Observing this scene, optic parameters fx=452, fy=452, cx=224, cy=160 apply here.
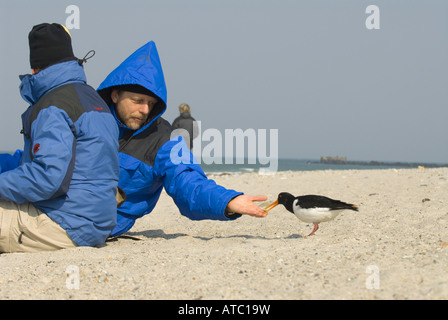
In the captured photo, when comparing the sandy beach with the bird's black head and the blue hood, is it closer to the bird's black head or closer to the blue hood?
the bird's black head

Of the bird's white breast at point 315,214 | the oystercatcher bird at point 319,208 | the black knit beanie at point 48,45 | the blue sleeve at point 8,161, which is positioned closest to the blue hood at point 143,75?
the black knit beanie at point 48,45

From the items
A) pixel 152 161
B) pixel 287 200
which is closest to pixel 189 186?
pixel 152 161

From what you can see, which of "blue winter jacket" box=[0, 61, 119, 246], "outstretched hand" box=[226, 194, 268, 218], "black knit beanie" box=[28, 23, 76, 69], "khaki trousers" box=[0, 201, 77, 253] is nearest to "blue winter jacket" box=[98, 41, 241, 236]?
"outstretched hand" box=[226, 194, 268, 218]

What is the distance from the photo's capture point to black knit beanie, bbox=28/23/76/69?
11.5ft

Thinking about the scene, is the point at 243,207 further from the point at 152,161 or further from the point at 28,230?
the point at 28,230

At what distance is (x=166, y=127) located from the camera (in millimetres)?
4219

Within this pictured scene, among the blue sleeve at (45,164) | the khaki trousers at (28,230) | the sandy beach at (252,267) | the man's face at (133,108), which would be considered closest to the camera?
the sandy beach at (252,267)

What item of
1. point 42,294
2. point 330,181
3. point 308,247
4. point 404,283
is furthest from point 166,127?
point 330,181

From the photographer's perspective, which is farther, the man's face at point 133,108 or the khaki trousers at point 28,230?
the man's face at point 133,108

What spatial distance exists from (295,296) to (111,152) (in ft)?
6.01

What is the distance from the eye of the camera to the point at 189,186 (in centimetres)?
378

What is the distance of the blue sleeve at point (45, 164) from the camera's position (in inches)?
126

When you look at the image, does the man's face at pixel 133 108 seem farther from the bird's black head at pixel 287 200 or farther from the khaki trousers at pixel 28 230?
the bird's black head at pixel 287 200

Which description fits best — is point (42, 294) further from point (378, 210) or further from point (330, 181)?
point (330, 181)
